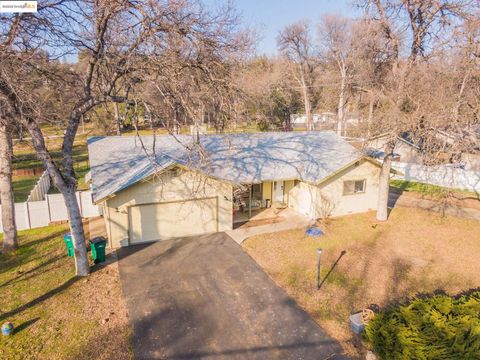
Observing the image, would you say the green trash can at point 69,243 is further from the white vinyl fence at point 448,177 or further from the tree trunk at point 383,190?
the white vinyl fence at point 448,177

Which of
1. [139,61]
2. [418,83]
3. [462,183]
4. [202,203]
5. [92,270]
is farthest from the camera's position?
[462,183]

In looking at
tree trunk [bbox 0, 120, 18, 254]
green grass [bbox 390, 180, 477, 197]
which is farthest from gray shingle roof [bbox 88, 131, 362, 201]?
green grass [bbox 390, 180, 477, 197]

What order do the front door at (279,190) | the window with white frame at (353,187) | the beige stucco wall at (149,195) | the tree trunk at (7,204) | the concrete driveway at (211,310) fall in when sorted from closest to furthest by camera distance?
the concrete driveway at (211,310), the tree trunk at (7,204), the beige stucco wall at (149,195), the window with white frame at (353,187), the front door at (279,190)

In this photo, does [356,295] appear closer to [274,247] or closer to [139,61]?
[274,247]

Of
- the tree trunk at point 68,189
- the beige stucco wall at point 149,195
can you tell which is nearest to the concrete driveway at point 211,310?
the beige stucco wall at point 149,195

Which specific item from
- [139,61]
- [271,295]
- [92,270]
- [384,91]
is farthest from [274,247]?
[384,91]

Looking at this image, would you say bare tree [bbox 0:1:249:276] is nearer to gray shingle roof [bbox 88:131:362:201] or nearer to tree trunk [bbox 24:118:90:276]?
tree trunk [bbox 24:118:90:276]

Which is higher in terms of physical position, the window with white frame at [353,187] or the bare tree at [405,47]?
the bare tree at [405,47]
